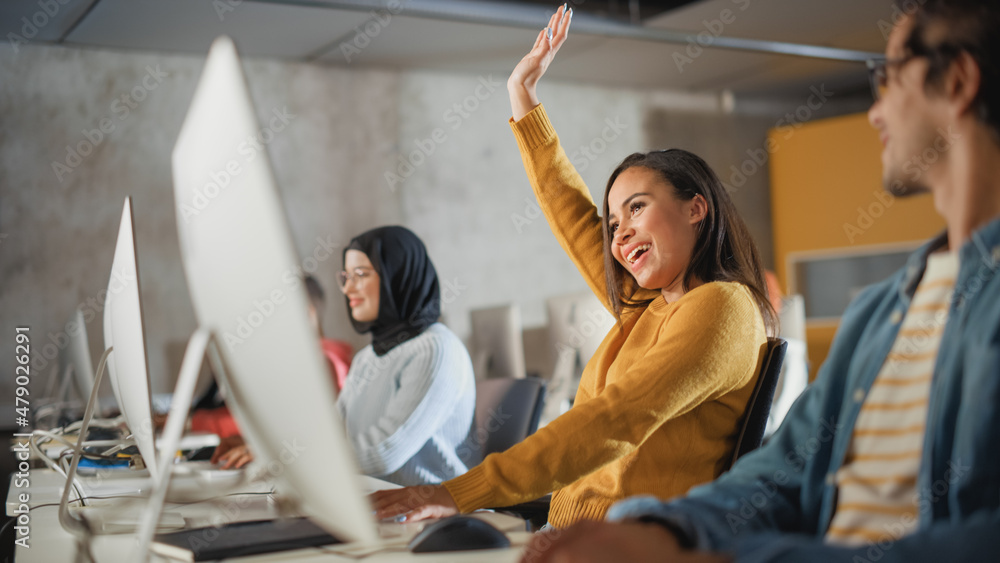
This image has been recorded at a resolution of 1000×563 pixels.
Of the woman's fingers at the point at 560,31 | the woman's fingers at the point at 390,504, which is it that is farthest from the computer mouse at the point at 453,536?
the woman's fingers at the point at 560,31

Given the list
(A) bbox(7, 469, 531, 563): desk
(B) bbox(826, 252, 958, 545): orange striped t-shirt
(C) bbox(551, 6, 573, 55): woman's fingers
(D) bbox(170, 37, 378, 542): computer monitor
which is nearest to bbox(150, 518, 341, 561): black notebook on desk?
(A) bbox(7, 469, 531, 563): desk

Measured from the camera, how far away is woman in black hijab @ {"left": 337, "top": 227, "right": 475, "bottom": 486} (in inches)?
86.0

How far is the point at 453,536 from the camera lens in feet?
3.51

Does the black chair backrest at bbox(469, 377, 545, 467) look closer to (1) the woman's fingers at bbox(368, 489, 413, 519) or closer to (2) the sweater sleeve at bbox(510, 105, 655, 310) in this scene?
(2) the sweater sleeve at bbox(510, 105, 655, 310)

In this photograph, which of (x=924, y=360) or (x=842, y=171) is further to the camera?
(x=842, y=171)

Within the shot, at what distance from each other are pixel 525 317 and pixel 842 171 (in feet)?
8.76

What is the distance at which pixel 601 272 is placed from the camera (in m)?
1.74

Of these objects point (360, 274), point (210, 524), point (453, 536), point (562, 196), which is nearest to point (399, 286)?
point (360, 274)

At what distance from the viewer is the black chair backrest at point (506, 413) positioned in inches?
79.1

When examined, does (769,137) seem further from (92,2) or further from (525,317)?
(92,2)

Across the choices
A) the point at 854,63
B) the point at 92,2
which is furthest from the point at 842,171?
the point at 92,2

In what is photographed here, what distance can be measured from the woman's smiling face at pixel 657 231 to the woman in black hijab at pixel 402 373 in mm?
889

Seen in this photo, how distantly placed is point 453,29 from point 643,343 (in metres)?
3.87

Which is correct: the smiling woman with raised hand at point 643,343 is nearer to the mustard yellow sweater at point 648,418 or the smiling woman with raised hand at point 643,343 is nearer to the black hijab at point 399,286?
the mustard yellow sweater at point 648,418
